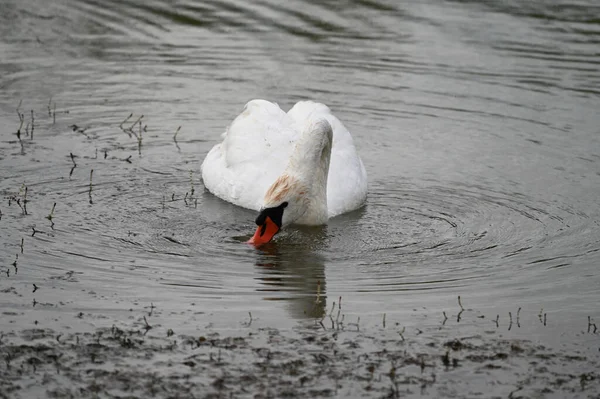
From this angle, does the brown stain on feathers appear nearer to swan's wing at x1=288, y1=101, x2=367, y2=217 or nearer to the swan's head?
the swan's head

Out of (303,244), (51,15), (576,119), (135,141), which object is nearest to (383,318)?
(303,244)

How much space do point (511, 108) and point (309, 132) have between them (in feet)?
15.2

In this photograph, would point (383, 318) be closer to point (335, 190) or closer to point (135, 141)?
point (335, 190)

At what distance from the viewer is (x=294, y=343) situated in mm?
7312

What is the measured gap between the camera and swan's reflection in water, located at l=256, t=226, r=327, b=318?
27.0 ft

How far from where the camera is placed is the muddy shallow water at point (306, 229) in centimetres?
702

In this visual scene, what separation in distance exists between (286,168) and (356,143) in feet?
8.93

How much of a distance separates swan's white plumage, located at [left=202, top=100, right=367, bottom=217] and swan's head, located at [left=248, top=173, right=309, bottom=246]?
0.59 metres

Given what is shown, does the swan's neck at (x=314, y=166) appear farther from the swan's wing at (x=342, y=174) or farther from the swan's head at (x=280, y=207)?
the swan's wing at (x=342, y=174)

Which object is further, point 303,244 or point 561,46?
point 561,46

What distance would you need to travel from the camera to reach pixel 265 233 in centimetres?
983

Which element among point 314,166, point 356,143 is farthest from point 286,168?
point 356,143

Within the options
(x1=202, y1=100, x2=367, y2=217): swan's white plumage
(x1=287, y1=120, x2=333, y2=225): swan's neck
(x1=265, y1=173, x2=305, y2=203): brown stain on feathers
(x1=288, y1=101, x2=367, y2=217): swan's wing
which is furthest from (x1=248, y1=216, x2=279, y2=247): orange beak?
(x1=288, y1=101, x2=367, y2=217): swan's wing

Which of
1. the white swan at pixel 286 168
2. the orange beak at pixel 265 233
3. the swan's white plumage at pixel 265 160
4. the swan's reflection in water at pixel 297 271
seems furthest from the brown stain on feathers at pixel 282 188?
the swan's white plumage at pixel 265 160
